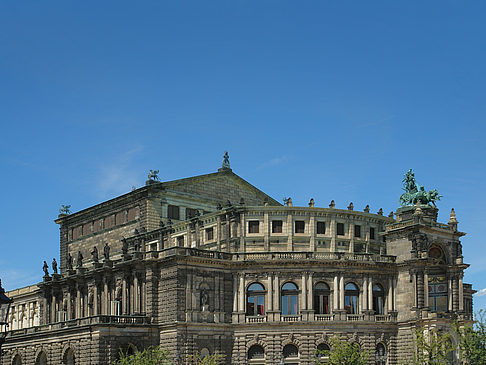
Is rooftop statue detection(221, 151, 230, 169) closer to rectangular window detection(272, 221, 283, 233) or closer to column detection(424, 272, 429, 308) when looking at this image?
rectangular window detection(272, 221, 283, 233)

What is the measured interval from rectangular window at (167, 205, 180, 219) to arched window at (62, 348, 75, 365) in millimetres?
23786

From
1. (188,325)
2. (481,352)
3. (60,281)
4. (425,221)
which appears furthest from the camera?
(60,281)

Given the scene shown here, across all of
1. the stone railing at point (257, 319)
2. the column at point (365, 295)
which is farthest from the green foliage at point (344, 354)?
the stone railing at point (257, 319)

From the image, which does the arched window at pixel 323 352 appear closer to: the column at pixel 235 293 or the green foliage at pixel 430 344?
the green foliage at pixel 430 344

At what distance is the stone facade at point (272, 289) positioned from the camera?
A: 80.1 metres

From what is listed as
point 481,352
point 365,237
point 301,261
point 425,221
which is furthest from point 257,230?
point 481,352

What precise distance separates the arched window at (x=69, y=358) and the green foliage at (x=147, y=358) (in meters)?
8.22

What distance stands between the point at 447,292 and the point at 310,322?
17529 millimetres

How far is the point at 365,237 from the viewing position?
300 ft

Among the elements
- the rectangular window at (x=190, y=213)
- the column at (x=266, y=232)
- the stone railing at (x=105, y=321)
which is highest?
the rectangular window at (x=190, y=213)

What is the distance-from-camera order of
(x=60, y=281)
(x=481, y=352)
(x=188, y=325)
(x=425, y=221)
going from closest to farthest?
(x=481, y=352) < (x=188, y=325) < (x=425, y=221) < (x=60, y=281)

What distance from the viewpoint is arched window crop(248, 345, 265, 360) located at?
81812mm

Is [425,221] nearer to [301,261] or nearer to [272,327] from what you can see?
[301,261]

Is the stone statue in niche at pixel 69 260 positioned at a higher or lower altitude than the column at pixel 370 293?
higher
